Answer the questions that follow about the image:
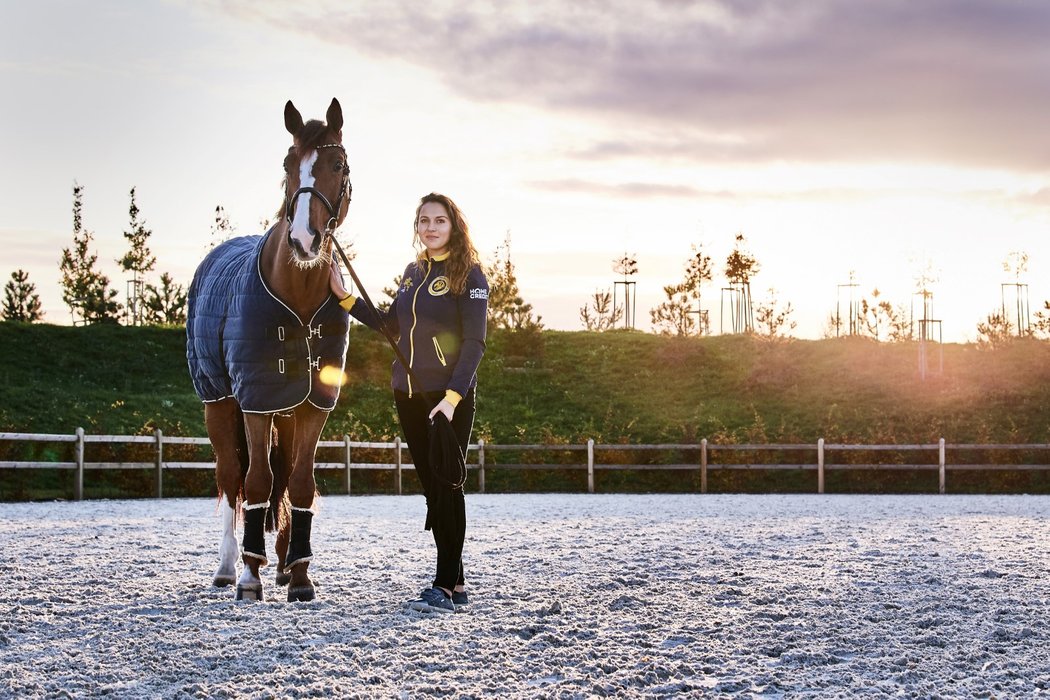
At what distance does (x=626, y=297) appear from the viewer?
45406 millimetres

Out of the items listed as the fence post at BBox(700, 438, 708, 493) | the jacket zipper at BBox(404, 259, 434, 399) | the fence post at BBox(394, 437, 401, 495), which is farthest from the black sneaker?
the fence post at BBox(700, 438, 708, 493)

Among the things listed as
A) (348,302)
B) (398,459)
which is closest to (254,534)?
(348,302)

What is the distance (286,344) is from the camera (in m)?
5.64

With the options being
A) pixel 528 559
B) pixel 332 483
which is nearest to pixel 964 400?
pixel 332 483

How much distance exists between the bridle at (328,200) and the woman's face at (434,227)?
38 cm

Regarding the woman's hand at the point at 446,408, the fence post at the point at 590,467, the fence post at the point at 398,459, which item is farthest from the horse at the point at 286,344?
the fence post at the point at 590,467

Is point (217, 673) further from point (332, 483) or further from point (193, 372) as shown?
point (332, 483)

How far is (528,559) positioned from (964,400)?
80.0 ft

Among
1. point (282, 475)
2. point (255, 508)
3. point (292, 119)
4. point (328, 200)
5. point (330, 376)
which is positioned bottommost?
point (255, 508)

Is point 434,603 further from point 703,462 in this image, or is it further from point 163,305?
point 163,305

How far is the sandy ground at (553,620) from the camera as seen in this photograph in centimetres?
408

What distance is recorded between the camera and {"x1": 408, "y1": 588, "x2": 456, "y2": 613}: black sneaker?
5445 millimetres

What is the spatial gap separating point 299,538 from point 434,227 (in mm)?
1813

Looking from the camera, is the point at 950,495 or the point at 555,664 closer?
the point at 555,664
